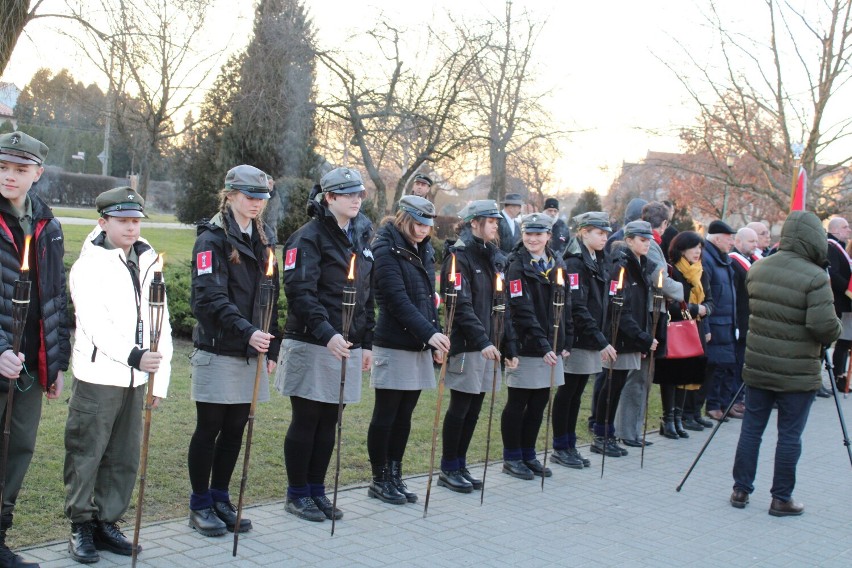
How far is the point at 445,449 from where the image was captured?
7418 millimetres

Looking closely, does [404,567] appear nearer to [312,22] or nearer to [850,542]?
[850,542]

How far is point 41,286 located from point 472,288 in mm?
3432

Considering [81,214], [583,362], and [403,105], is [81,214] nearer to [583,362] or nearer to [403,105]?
[403,105]

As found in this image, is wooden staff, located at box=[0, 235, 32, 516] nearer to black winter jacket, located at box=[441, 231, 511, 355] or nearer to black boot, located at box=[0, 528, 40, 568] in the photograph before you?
black boot, located at box=[0, 528, 40, 568]

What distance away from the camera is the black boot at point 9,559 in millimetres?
4762

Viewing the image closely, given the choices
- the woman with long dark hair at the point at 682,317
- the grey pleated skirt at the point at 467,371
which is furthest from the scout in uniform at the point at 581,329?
the woman with long dark hair at the point at 682,317

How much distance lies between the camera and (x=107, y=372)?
5.11 metres

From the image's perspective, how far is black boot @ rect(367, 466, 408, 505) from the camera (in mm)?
6797

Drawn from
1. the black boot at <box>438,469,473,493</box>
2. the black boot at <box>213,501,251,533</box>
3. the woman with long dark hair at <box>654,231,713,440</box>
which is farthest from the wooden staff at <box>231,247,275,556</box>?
the woman with long dark hair at <box>654,231,713,440</box>

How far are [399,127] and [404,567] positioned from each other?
56.8ft

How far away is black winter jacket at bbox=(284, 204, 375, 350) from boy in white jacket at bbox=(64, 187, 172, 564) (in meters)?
1.07

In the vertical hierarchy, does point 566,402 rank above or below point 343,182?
below

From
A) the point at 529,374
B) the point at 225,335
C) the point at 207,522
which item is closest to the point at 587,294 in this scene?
the point at 529,374

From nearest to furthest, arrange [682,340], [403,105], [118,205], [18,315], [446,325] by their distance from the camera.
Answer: [18,315]
[118,205]
[446,325]
[682,340]
[403,105]
